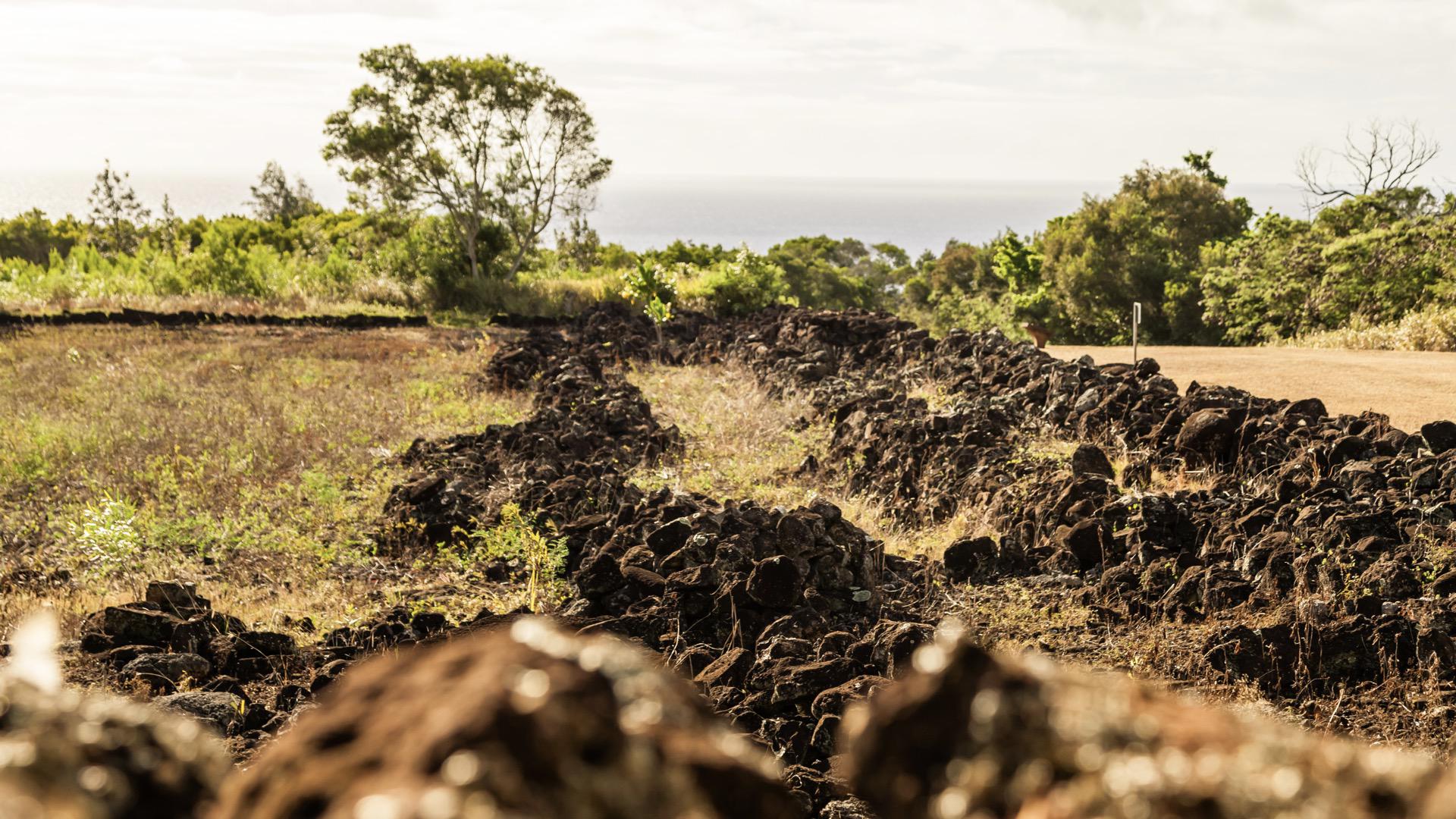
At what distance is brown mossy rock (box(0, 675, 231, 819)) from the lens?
71cm

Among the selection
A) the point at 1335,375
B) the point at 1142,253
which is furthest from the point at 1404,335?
the point at 1142,253

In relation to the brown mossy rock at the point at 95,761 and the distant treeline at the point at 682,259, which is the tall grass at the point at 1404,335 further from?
the brown mossy rock at the point at 95,761

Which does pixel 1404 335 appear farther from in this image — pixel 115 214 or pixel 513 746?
pixel 115 214

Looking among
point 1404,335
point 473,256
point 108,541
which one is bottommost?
point 108,541

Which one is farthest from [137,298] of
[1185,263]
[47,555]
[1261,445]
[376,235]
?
[1185,263]

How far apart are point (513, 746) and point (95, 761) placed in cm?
32

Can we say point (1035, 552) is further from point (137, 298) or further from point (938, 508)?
→ point (137, 298)

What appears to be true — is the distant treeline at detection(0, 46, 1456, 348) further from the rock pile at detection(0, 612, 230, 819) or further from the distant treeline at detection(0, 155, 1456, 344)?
the rock pile at detection(0, 612, 230, 819)

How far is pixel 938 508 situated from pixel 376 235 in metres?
25.5

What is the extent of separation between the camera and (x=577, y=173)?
88.6ft

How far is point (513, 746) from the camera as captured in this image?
29.2 inches

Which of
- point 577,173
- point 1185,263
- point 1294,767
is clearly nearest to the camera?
point 1294,767

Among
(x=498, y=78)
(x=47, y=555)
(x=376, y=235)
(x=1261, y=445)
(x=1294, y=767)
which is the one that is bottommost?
(x=47, y=555)

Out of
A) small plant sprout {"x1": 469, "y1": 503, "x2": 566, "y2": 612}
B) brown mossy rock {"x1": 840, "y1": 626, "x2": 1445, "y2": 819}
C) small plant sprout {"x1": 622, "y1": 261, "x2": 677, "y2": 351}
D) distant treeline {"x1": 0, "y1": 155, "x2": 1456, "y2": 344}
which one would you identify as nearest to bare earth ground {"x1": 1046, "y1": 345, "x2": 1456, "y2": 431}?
distant treeline {"x1": 0, "y1": 155, "x2": 1456, "y2": 344}
